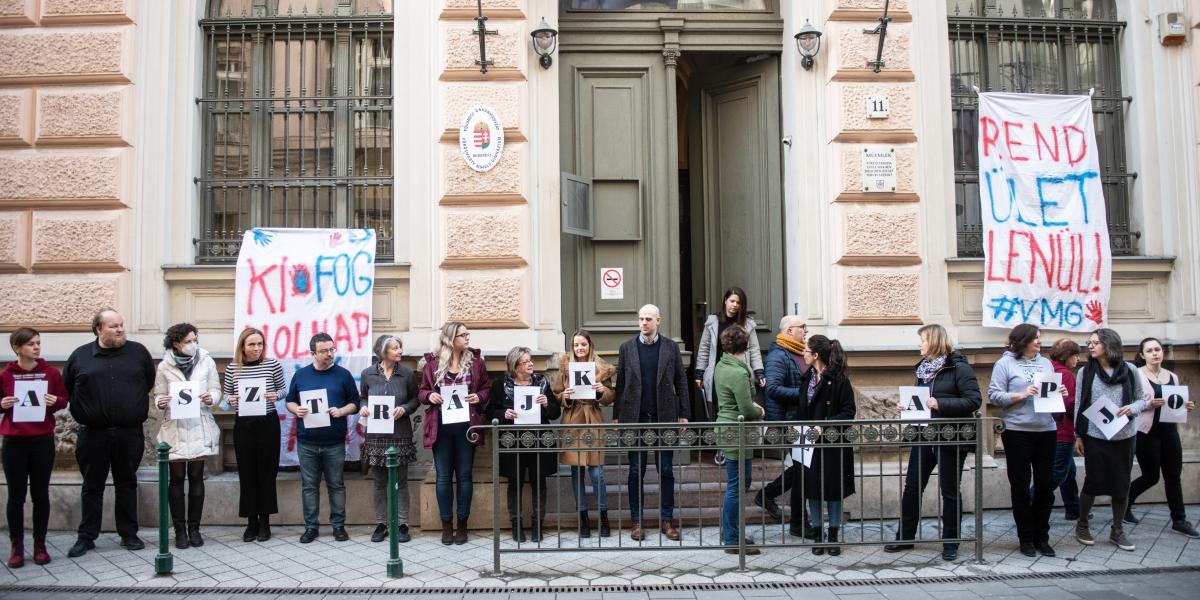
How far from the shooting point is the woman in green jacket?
7.21m

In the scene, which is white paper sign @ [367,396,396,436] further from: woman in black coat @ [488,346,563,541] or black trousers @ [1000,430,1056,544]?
black trousers @ [1000,430,1056,544]

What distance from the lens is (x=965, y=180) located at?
927 cm

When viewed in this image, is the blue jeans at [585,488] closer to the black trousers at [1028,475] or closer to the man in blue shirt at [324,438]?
the man in blue shirt at [324,438]

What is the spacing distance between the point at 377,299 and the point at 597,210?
2.37m

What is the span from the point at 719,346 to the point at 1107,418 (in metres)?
3.30

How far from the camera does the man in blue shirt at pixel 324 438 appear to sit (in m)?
7.84

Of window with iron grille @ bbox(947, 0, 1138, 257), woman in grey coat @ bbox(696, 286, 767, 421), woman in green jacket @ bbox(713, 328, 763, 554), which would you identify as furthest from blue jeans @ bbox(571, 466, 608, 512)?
window with iron grille @ bbox(947, 0, 1138, 257)

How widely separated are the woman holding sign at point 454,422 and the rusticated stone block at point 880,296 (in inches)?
141

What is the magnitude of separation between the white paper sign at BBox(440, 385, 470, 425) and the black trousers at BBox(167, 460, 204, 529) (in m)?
2.19

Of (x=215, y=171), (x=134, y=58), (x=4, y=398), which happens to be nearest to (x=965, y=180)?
(x=215, y=171)

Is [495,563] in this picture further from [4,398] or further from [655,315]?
[4,398]

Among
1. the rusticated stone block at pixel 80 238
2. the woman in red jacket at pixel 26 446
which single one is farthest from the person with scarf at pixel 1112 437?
the rusticated stone block at pixel 80 238

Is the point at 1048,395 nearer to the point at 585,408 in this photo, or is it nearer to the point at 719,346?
the point at 719,346

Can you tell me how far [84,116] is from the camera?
344 inches
